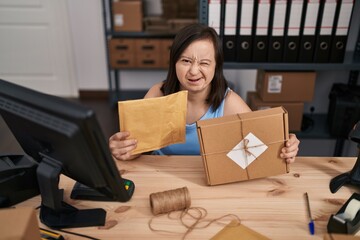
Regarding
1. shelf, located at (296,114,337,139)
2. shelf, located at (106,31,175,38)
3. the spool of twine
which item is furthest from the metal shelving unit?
shelf, located at (106,31,175,38)

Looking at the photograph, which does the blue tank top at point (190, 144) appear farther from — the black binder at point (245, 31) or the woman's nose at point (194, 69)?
the black binder at point (245, 31)

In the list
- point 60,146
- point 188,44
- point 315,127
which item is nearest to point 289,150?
point 188,44

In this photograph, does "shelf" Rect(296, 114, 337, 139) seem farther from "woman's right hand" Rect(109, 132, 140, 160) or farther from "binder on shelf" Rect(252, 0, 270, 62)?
"woman's right hand" Rect(109, 132, 140, 160)

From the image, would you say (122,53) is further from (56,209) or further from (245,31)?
(56,209)

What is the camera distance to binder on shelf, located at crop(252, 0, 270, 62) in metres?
1.71

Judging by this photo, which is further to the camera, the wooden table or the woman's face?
the woman's face

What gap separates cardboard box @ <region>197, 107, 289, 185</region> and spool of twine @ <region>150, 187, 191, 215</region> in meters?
0.12

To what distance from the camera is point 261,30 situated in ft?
5.78

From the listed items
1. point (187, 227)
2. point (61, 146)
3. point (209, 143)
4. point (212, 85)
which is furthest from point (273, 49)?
point (61, 146)

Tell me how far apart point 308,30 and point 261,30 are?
0.23 m

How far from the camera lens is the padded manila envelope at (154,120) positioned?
104 cm

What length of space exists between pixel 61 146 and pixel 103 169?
10cm

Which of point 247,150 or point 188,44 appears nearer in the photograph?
point 247,150

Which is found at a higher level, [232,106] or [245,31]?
[245,31]
